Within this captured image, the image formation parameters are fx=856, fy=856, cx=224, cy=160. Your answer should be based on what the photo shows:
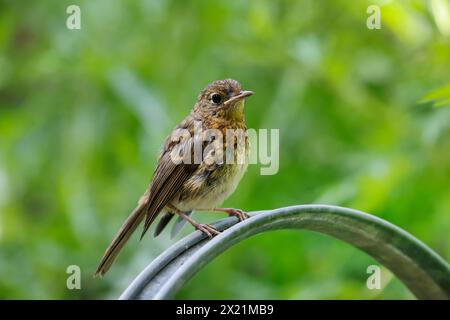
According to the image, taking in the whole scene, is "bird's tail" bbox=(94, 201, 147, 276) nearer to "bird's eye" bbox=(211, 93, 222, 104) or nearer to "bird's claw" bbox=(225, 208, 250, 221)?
"bird's claw" bbox=(225, 208, 250, 221)

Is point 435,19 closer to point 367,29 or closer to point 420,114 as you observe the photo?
point 420,114

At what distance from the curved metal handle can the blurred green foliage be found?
1.83m

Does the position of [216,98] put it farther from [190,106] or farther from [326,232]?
[326,232]

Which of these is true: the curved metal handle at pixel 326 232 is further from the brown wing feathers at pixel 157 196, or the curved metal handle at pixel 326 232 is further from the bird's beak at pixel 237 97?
the bird's beak at pixel 237 97

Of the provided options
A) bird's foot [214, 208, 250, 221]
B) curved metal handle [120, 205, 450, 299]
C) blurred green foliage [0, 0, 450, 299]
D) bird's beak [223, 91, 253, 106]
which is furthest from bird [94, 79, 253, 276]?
curved metal handle [120, 205, 450, 299]

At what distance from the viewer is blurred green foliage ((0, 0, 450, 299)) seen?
5895 mm

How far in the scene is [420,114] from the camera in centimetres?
550

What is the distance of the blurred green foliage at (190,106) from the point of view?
5.89 metres

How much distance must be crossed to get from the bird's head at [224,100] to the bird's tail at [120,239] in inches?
29.2

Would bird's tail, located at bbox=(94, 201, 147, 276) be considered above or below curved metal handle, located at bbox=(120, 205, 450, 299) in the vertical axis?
above

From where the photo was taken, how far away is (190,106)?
6.18m

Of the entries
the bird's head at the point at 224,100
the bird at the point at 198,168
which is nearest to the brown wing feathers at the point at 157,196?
the bird at the point at 198,168

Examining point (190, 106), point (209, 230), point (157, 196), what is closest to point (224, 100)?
point (157, 196)
